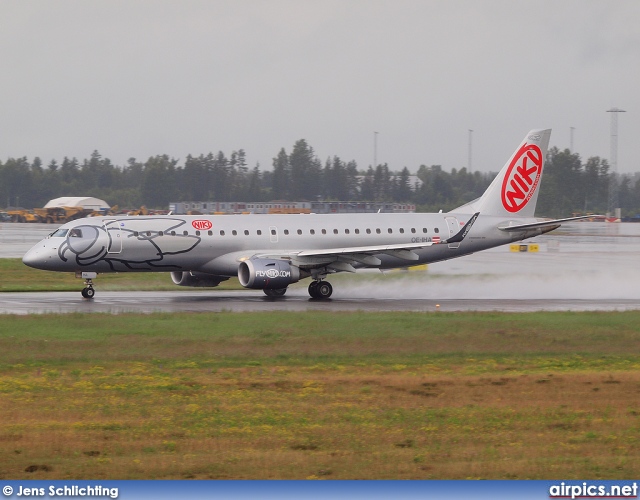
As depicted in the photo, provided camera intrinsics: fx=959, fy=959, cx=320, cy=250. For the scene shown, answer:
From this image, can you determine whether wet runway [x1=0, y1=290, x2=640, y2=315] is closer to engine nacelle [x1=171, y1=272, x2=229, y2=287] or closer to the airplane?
engine nacelle [x1=171, y1=272, x2=229, y2=287]

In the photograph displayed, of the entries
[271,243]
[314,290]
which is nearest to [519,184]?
[314,290]

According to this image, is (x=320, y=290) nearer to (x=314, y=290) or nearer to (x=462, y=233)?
(x=314, y=290)

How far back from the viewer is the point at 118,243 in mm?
36094

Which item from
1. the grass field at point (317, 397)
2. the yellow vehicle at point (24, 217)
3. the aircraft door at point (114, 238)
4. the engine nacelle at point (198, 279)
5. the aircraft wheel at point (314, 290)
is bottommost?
the grass field at point (317, 397)

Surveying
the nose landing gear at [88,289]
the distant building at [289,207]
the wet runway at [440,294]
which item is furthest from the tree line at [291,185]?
the nose landing gear at [88,289]

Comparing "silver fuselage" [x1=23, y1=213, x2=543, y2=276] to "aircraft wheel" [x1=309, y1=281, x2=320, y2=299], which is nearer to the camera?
"silver fuselage" [x1=23, y1=213, x2=543, y2=276]

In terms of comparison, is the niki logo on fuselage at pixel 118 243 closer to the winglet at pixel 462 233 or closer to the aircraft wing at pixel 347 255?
the aircraft wing at pixel 347 255

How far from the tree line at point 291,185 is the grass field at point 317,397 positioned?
9726 cm

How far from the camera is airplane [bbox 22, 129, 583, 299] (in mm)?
35969

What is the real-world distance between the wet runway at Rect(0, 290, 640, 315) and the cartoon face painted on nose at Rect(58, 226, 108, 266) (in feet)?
5.22

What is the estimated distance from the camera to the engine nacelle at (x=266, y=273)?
35406 mm

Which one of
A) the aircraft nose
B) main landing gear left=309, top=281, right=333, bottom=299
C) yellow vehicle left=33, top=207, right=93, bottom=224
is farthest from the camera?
yellow vehicle left=33, top=207, right=93, bottom=224

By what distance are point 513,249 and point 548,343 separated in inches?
1992

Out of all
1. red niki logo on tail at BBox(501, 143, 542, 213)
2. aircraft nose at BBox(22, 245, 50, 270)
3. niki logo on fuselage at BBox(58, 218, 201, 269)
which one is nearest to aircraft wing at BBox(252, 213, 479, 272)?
niki logo on fuselage at BBox(58, 218, 201, 269)
